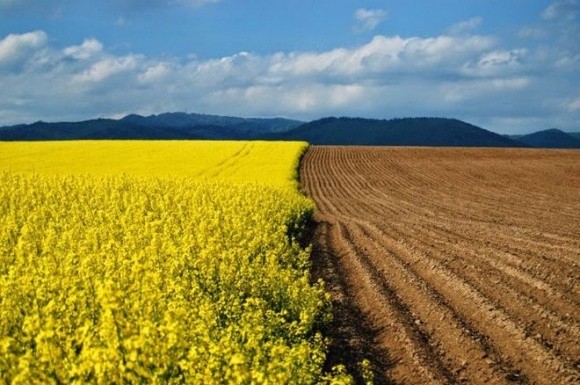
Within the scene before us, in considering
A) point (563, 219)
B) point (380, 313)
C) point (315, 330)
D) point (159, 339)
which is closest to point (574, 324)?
point (380, 313)

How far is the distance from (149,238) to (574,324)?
939 cm

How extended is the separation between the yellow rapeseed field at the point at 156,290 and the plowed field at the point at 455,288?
1.27 meters

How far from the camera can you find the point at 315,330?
1184 centimetres

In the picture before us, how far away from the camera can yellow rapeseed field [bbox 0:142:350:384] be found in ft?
18.6

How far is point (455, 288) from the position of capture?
1388cm

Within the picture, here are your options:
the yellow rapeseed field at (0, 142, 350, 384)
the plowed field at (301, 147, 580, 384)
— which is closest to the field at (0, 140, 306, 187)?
the plowed field at (301, 147, 580, 384)

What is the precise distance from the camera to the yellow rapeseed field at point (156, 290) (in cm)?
567

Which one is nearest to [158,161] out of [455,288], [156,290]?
[455,288]

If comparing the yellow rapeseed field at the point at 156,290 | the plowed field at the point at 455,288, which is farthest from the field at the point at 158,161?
the yellow rapeseed field at the point at 156,290

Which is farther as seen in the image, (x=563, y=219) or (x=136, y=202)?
(x=563, y=219)

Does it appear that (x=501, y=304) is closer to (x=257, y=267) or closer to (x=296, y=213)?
(x=257, y=267)

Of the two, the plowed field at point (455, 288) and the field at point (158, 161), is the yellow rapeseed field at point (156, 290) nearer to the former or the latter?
the plowed field at point (455, 288)

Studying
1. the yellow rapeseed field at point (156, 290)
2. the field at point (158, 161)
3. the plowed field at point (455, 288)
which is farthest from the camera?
the field at point (158, 161)

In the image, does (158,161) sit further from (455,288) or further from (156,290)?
(156,290)
